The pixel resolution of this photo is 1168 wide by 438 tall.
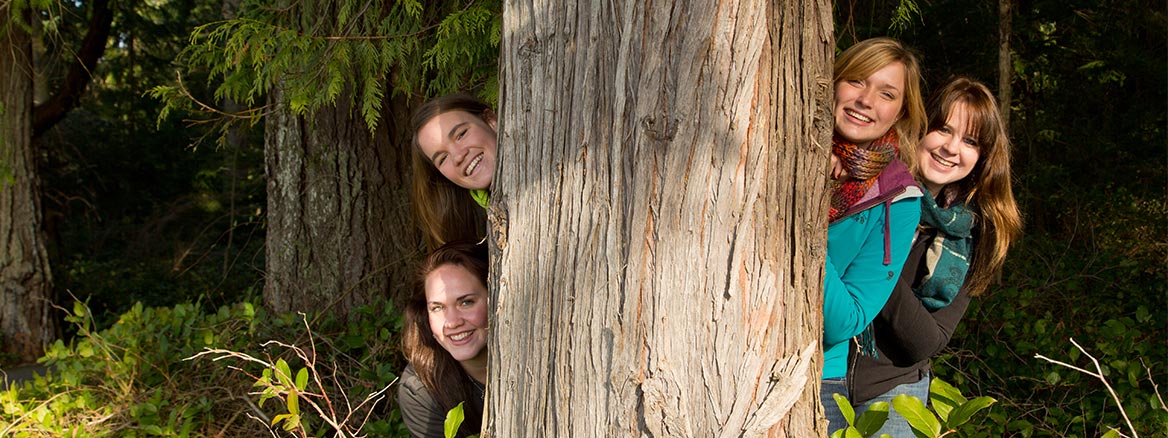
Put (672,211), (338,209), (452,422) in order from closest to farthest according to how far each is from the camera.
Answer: (672,211) → (452,422) → (338,209)

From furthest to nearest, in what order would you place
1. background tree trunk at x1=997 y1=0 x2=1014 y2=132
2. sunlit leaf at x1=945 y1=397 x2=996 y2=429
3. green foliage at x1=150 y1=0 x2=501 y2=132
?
background tree trunk at x1=997 y1=0 x2=1014 y2=132
green foliage at x1=150 y1=0 x2=501 y2=132
sunlit leaf at x1=945 y1=397 x2=996 y2=429

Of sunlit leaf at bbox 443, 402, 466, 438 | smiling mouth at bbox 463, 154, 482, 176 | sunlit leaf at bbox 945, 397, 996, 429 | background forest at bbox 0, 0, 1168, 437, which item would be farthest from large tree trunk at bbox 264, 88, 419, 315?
sunlit leaf at bbox 945, 397, 996, 429

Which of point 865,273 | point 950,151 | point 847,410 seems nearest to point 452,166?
point 865,273

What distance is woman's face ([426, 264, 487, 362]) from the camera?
278 centimetres

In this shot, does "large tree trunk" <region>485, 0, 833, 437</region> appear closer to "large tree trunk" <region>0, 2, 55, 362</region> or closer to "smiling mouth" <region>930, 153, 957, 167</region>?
"smiling mouth" <region>930, 153, 957, 167</region>

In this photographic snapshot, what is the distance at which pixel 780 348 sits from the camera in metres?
1.79

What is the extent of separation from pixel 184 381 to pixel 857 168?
11.1 ft

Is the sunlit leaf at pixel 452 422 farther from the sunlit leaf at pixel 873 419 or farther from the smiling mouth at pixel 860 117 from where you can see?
the smiling mouth at pixel 860 117

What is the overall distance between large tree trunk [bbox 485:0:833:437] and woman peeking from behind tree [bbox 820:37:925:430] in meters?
0.34

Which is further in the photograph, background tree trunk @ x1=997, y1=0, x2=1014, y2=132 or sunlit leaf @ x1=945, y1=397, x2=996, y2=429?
background tree trunk @ x1=997, y1=0, x2=1014, y2=132

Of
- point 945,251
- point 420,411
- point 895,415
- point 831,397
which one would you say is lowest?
point 420,411

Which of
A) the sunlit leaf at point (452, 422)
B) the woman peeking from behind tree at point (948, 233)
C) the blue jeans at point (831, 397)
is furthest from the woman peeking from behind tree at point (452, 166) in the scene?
the woman peeking from behind tree at point (948, 233)

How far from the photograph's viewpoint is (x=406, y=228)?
201 inches

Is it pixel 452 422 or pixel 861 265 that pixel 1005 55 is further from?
pixel 452 422
